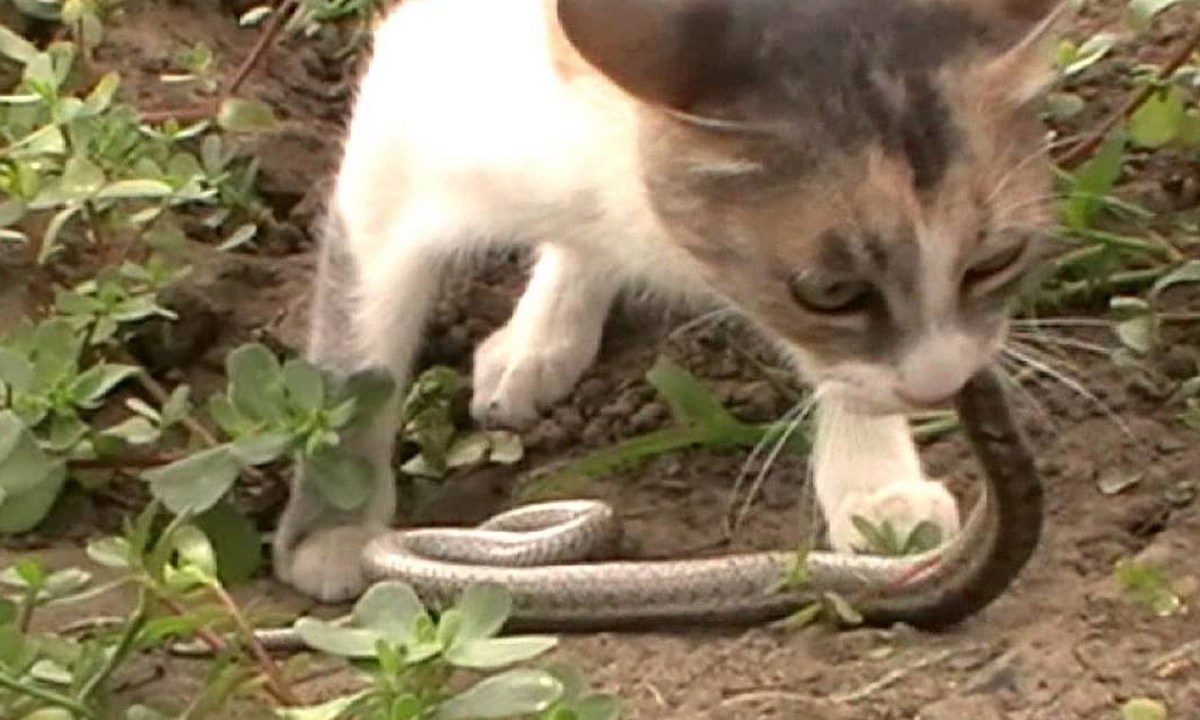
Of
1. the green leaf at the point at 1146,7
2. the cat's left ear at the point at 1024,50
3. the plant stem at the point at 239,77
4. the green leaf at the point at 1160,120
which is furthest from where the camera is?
the plant stem at the point at 239,77

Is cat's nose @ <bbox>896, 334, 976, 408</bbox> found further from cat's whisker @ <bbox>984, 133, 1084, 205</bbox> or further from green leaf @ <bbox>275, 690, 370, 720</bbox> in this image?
green leaf @ <bbox>275, 690, 370, 720</bbox>

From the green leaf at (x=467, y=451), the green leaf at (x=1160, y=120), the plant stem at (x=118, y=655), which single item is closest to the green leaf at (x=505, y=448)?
the green leaf at (x=467, y=451)

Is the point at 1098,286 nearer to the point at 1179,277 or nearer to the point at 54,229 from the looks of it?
the point at 1179,277

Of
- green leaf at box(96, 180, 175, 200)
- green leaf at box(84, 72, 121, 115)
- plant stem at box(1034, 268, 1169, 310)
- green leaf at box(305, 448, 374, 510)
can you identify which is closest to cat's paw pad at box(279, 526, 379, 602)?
green leaf at box(305, 448, 374, 510)

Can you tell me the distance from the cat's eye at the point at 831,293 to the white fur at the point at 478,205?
0.18 m

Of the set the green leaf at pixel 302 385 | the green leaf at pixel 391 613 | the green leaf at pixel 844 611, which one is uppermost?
the green leaf at pixel 391 613

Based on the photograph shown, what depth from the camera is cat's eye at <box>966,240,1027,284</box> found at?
204 cm

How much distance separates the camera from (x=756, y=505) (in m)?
2.41

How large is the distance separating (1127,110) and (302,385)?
92cm

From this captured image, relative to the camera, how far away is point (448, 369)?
2.71 metres

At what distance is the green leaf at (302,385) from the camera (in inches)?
83.1

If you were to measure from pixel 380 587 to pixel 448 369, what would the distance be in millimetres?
982

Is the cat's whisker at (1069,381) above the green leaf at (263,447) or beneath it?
beneath

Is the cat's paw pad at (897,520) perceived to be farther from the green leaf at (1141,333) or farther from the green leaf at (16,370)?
the green leaf at (16,370)
